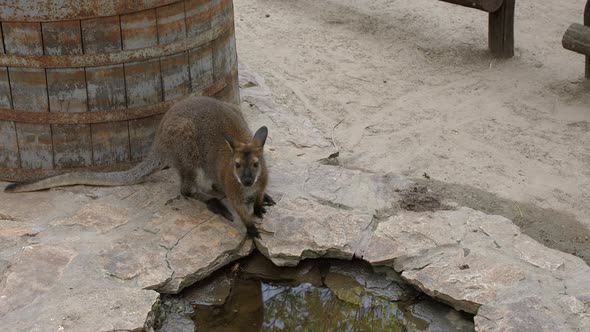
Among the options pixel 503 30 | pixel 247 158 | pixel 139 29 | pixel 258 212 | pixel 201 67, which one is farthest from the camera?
pixel 503 30

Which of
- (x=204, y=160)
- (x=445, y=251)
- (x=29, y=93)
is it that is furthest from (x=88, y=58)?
(x=445, y=251)

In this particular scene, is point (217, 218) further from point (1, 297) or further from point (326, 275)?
point (1, 297)

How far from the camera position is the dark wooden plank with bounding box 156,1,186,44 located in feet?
16.6

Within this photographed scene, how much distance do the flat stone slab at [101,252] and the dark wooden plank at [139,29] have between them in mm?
960

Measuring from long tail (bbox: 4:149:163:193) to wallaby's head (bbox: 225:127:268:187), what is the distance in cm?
67

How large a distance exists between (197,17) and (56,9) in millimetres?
939

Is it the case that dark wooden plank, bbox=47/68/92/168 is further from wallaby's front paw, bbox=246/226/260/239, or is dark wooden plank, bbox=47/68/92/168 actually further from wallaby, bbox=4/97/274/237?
wallaby's front paw, bbox=246/226/260/239

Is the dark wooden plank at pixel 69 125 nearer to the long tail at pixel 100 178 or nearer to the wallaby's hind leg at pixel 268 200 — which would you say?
the long tail at pixel 100 178

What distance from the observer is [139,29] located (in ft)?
16.4

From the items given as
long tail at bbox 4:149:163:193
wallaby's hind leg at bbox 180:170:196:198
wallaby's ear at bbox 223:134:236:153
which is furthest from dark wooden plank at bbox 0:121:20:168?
wallaby's ear at bbox 223:134:236:153

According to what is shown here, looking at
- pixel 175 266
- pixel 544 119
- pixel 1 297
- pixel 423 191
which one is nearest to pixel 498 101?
pixel 544 119

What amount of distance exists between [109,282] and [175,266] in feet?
1.23

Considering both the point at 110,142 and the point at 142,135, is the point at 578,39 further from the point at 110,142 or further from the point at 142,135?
the point at 110,142

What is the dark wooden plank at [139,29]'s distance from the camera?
16.3 ft
